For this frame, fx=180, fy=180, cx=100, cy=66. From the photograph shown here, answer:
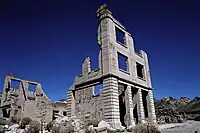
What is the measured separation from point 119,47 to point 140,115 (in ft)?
25.8

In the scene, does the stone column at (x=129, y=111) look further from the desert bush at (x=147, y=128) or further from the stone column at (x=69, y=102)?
the desert bush at (x=147, y=128)

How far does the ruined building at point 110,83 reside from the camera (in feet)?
53.9

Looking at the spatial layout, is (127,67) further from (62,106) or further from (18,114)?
(18,114)

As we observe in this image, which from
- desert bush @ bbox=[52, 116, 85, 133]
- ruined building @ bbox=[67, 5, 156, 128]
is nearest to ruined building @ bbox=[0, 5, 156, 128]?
ruined building @ bbox=[67, 5, 156, 128]

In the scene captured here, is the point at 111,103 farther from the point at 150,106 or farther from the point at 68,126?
the point at 150,106

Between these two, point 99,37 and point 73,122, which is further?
point 99,37

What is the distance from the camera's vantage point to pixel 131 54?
69.9 ft

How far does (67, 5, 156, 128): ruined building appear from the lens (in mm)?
16422

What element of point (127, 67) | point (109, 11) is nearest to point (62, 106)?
point (127, 67)

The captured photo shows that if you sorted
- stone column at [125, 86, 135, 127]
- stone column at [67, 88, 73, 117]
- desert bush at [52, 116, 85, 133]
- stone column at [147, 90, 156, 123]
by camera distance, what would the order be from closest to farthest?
desert bush at [52, 116, 85, 133] < stone column at [125, 86, 135, 127] < stone column at [67, 88, 73, 117] < stone column at [147, 90, 156, 123]

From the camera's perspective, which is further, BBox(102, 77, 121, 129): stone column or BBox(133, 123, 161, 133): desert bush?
BBox(102, 77, 121, 129): stone column

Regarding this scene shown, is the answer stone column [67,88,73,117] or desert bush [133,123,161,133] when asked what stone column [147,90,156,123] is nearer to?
stone column [67,88,73,117]

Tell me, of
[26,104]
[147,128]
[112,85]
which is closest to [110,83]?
[112,85]

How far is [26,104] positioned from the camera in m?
31.0
